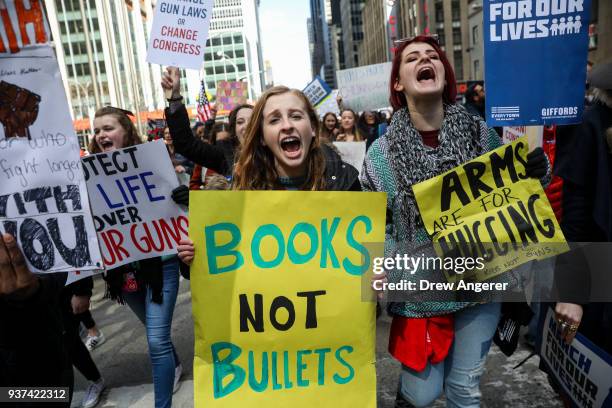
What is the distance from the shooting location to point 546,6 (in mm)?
2381

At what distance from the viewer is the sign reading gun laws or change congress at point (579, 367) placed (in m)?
1.80

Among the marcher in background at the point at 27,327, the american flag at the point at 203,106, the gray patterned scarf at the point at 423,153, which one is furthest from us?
the american flag at the point at 203,106

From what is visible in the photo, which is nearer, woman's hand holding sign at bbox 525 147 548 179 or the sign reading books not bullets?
the sign reading books not bullets

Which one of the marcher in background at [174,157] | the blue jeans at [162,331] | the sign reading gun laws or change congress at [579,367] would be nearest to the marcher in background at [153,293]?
the blue jeans at [162,331]

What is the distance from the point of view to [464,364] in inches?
82.4

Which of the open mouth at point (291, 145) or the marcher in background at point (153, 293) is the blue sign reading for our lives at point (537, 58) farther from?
the marcher in background at point (153, 293)

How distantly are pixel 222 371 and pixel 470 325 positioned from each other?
105 centimetres

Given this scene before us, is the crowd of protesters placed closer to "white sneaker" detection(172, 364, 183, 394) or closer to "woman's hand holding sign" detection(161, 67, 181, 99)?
"woman's hand holding sign" detection(161, 67, 181, 99)

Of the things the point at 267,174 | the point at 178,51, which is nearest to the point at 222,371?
the point at 267,174

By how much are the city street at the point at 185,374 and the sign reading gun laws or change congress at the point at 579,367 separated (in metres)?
0.95

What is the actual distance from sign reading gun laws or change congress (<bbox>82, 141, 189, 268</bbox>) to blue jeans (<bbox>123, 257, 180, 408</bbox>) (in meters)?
0.19

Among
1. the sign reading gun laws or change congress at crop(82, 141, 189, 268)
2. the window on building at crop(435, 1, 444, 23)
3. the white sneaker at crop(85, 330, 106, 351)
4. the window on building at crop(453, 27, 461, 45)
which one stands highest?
the window on building at crop(435, 1, 444, 23)

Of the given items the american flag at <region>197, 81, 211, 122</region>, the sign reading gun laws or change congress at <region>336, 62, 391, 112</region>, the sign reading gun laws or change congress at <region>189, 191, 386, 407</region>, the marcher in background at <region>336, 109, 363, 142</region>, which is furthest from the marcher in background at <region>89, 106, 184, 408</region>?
the sign reading gun laws or change congress at <region>336, 62, 391, 112</region>

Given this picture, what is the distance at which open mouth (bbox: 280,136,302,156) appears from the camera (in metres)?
2.14
